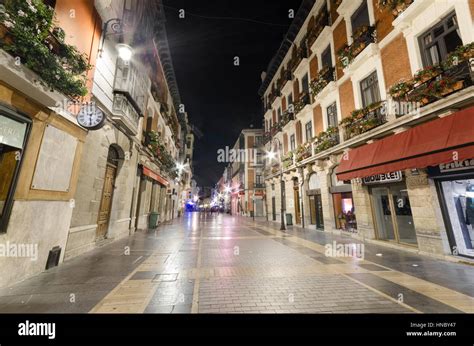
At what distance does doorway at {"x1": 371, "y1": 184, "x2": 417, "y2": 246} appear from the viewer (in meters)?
8.60

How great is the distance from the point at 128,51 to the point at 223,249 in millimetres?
8428

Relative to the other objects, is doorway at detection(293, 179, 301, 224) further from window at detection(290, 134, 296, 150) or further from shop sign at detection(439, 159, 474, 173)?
shop sign at detection(439, 159, 474, 173)

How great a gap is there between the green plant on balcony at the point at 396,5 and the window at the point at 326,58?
16.2ft

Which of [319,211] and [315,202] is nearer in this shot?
[319,211]

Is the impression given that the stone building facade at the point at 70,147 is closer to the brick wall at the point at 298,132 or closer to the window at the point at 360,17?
the window at the point at 360,17

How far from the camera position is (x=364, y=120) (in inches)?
394

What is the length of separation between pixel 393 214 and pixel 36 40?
13035 millimetres

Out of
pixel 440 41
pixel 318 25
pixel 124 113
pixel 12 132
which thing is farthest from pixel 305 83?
pixel 12 132

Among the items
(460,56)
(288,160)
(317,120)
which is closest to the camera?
(460,56)

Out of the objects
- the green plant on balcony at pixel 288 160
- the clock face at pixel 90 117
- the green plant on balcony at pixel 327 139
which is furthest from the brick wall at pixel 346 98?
the clock face at pixel 90 117

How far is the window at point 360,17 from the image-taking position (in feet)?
35.7

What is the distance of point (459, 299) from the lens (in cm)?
382

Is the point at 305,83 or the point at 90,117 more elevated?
the point at 305,83

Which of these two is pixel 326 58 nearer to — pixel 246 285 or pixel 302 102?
pixel 302 102
